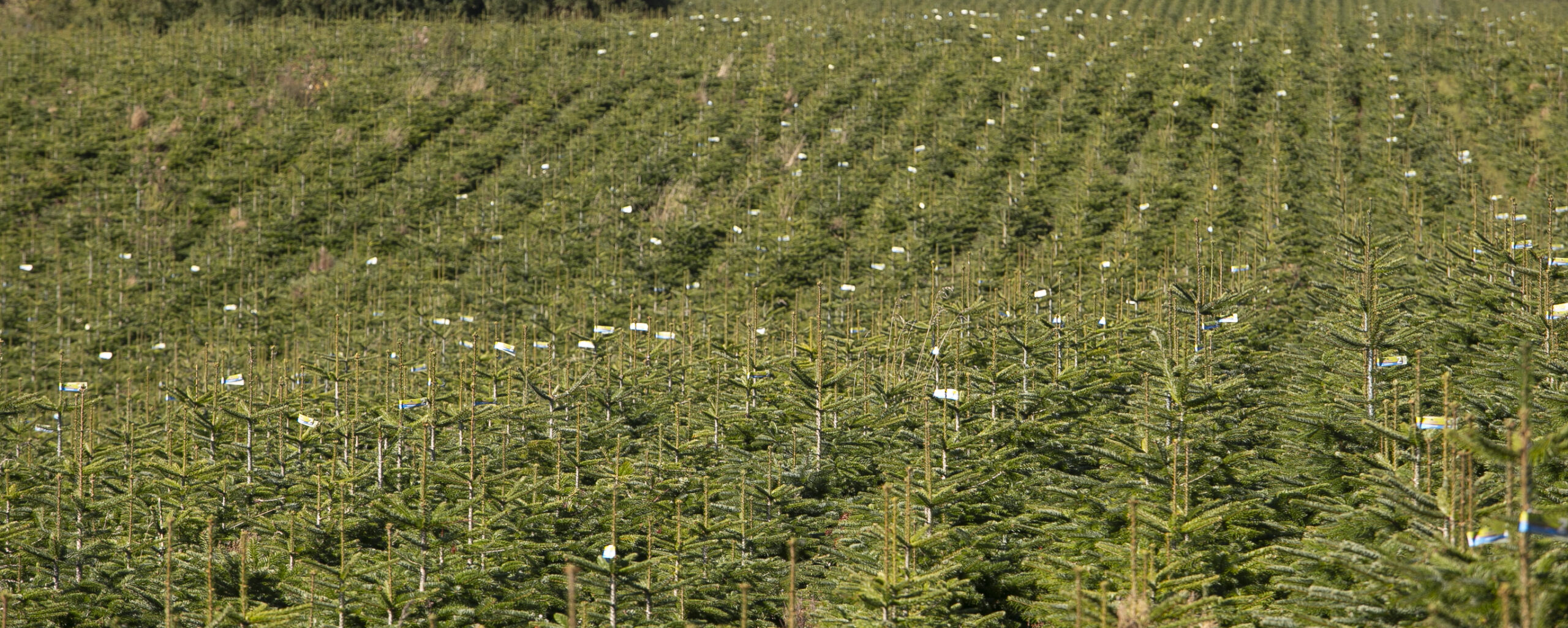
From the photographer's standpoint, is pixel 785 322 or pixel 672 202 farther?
pixel 672 202

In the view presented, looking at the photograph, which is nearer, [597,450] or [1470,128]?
[597,450]

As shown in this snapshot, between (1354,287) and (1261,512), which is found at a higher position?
(1354,287)

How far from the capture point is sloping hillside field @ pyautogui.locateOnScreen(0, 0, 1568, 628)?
8461 millimetres

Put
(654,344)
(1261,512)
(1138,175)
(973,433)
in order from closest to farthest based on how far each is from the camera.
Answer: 1. (1261,512)
2. (973,433)
3. (654,344)
4. (1138,175)

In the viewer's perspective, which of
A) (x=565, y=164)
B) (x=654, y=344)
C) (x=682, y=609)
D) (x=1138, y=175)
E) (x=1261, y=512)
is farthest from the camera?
(x=565, y=164)

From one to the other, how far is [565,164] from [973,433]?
2167 cm

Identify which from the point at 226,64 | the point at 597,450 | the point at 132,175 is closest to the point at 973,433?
the point at 597,450

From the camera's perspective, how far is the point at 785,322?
20500 millimetres

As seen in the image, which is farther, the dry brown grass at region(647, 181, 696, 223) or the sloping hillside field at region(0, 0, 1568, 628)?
the dry brown grass at region(647, 181, 696, 223)

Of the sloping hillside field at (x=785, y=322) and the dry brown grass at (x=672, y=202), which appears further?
the dry brown grass at (x=672, y=202)

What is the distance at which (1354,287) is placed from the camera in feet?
37.6

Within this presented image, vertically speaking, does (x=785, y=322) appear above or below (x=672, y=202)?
below

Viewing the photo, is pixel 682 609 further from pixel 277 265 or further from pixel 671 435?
pixel 277 265

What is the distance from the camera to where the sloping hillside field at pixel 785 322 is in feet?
27.8
